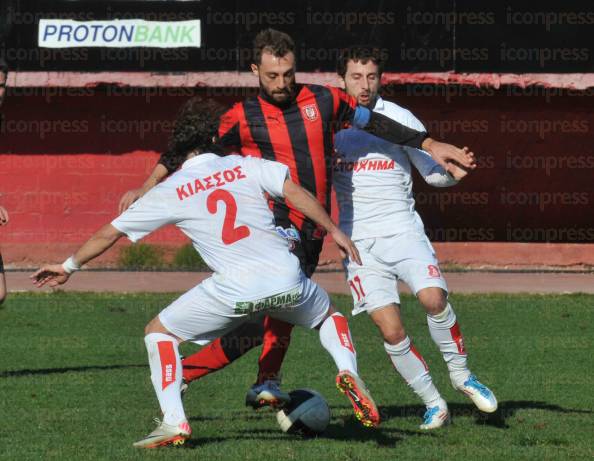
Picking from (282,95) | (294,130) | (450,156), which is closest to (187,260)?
(294,130)

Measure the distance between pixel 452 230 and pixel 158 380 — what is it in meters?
14.1

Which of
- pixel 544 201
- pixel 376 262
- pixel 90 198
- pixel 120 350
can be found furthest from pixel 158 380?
pixel 544 201

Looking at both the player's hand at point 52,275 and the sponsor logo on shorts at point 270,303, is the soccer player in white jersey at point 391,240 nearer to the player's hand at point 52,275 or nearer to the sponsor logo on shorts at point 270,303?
the sponsor logo on shorts at point 270,303

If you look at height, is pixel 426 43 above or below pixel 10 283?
above

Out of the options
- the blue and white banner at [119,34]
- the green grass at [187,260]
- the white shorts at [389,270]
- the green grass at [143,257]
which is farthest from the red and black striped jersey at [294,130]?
the blue and white banner at [119,34]

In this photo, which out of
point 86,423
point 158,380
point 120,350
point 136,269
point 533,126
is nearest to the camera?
point 158,380

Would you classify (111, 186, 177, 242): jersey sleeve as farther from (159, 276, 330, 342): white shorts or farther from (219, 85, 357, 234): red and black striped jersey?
(219, 85, 357, 234): red and black striped jersey

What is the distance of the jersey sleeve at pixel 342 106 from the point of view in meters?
7.56

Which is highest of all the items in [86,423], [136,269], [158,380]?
[158,380]

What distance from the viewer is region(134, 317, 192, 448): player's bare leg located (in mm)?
6602

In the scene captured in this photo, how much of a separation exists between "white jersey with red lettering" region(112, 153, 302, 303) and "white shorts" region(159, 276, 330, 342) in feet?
0.17

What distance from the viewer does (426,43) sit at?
18969mm

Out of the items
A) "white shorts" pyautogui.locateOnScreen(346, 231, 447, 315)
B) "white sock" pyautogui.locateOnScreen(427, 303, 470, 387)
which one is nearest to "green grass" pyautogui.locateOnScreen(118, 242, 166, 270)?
"white shorts" pyautogui.locateOnScreen(346, 231, 447, 315)

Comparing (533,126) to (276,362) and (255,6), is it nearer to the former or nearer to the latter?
(255,6)
